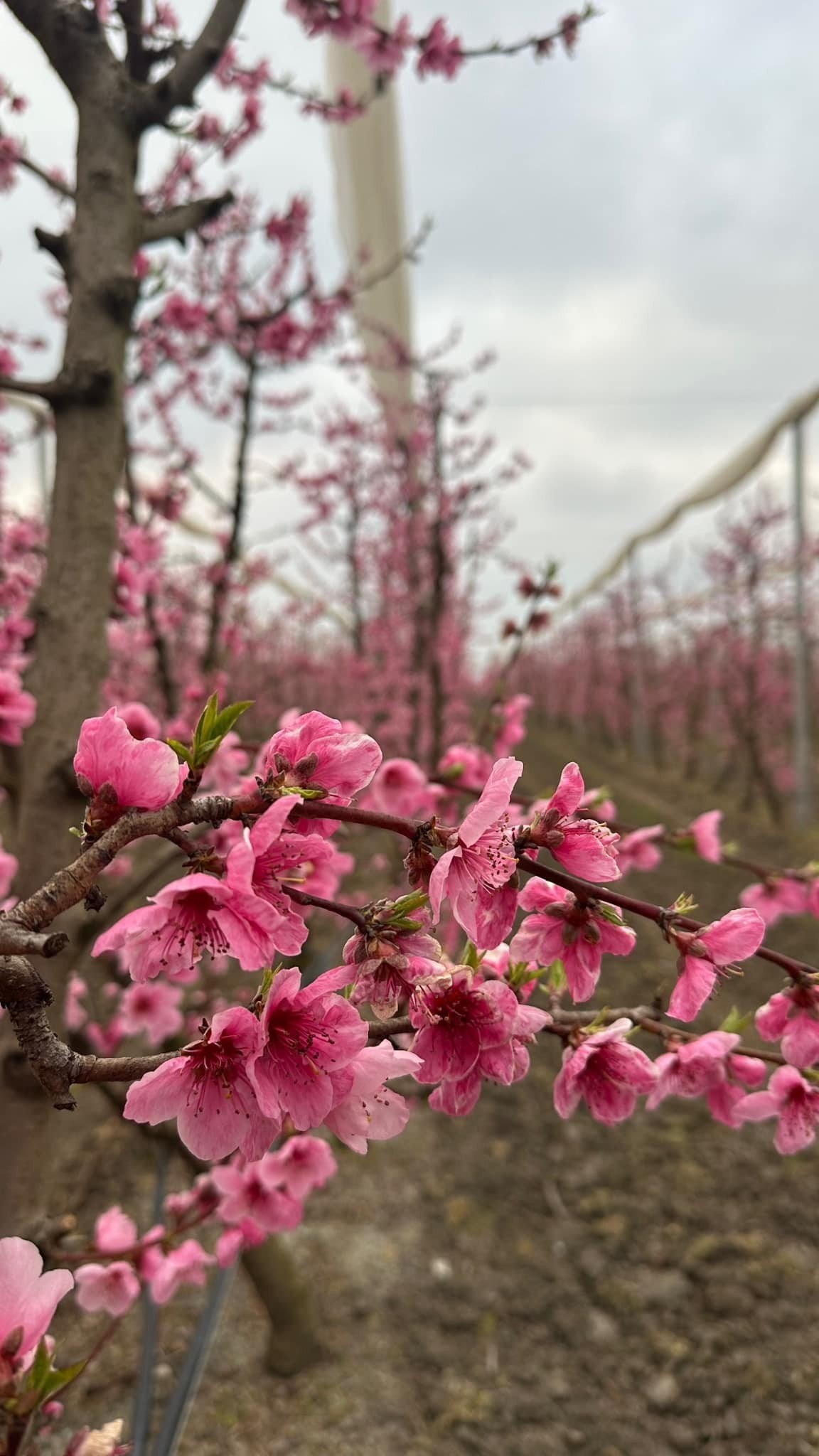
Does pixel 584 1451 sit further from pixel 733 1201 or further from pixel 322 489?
pixel 322 489

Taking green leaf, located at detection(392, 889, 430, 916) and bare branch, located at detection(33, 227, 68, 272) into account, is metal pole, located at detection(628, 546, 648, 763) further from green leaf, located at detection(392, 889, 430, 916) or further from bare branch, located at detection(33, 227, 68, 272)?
green leaf, located at detection(392, 889, 430, 916)

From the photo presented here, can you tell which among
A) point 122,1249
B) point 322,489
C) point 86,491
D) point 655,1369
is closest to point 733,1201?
point 655,1369

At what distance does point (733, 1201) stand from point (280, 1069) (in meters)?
2.85

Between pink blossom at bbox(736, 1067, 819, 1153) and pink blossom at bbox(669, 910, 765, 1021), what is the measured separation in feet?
0.77

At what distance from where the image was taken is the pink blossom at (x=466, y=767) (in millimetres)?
1547

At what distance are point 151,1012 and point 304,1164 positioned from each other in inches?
39.5

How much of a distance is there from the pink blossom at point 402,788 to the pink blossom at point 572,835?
2.81 ft

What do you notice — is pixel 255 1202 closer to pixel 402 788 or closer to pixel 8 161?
pixel 402 788

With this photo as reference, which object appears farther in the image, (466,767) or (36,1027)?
(466,767)

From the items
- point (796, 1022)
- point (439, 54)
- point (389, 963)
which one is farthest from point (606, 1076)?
point (439, 54)

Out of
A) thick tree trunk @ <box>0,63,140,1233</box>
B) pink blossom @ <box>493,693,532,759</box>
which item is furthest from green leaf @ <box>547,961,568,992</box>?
pink blossom @ <box>493,693,532,759</box>

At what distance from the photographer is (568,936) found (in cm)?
76

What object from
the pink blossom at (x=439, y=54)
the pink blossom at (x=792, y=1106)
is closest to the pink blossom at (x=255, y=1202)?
the pink blossom at (x=792, y=1106)

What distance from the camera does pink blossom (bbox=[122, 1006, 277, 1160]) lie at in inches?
23.0
